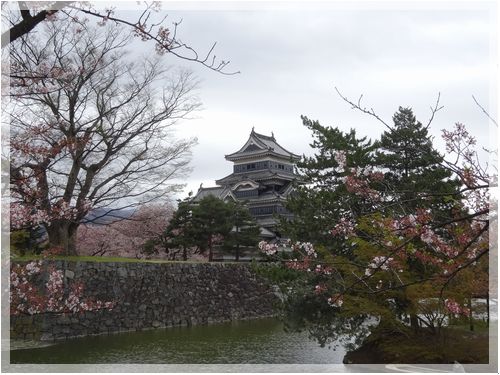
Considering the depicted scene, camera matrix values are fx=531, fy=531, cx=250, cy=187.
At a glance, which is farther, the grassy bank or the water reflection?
the water reflection

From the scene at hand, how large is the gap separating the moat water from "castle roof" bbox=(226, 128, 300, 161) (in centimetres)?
1258

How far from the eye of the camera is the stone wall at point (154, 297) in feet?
34.1

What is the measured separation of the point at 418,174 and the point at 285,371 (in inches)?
167

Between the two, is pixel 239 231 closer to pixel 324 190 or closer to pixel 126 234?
pixel 126 234

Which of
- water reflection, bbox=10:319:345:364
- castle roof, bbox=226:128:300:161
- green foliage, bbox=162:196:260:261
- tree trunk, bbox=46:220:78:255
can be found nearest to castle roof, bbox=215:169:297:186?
castle roof, bbox=226:128:300:161

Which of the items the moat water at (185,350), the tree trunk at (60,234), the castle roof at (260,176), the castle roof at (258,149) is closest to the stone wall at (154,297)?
the moat water at (185,350)

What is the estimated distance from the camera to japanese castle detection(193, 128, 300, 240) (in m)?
22.5

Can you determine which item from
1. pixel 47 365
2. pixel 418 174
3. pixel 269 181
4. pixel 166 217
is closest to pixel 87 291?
pixel 47 365

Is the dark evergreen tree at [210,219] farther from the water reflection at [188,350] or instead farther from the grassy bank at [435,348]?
the grassy bank at [435,348]

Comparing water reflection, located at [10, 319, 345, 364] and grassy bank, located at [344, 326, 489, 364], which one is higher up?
grassy bank, located at [344, 326, 489, 364]

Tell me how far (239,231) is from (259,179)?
5964 millimetres

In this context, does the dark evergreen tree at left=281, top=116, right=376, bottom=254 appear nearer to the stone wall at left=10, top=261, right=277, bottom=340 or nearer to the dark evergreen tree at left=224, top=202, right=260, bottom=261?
the stone wall at left=10, top=261, right=277, bottom=340

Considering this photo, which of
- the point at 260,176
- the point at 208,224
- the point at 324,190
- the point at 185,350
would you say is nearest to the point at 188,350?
the point at 185,350

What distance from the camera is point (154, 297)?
41.9 feet
